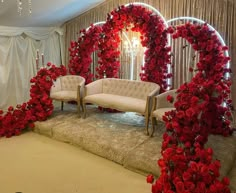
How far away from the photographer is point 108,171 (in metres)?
3.47

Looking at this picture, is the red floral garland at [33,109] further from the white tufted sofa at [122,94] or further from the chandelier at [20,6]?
the chandelier at [20,6]

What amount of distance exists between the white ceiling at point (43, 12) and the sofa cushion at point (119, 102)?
1984mm

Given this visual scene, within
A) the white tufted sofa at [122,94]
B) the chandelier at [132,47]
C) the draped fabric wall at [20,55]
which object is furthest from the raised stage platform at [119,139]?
the draped fabric wall at [20,55]

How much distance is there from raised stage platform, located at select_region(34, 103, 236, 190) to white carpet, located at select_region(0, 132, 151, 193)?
5.3 inches

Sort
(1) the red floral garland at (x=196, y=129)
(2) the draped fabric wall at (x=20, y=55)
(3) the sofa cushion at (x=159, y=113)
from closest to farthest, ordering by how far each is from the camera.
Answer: (1) the red floral garland at (x=196, y=129) < (3) the sofa cushion at (x=159, y=113) < (2) the draped fabric wall at (x=20, y=55)

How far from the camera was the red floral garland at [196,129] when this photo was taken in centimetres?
217

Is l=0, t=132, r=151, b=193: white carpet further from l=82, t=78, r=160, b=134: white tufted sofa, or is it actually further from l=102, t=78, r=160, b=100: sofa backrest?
l=102, t=78, r=160, b=100: sofa backrest

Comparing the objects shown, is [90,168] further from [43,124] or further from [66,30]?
[66,30]

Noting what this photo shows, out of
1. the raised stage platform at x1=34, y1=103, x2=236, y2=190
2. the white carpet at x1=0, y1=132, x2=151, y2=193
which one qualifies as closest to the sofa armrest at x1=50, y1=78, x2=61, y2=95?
the raised stage platform at x1=34, y1=103, x2=236, y2=190

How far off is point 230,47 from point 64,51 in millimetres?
4399

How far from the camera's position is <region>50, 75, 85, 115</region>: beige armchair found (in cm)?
521

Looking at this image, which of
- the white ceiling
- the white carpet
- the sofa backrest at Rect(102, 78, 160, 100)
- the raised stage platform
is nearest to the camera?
the white carpet

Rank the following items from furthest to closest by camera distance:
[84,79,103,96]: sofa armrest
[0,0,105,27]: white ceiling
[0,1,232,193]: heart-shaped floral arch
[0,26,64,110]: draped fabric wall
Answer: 1. [0,26,64,110]: draped fabric wall
2. [84,79,103,96]: sofa armrest
3. [0,0,105,27]: white ceiling
4. [0,1,232,193]: heart-shaped floral arch

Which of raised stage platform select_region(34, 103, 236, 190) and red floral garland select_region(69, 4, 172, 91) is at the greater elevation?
red floral garland select_region(69, 4, 172, 91)
